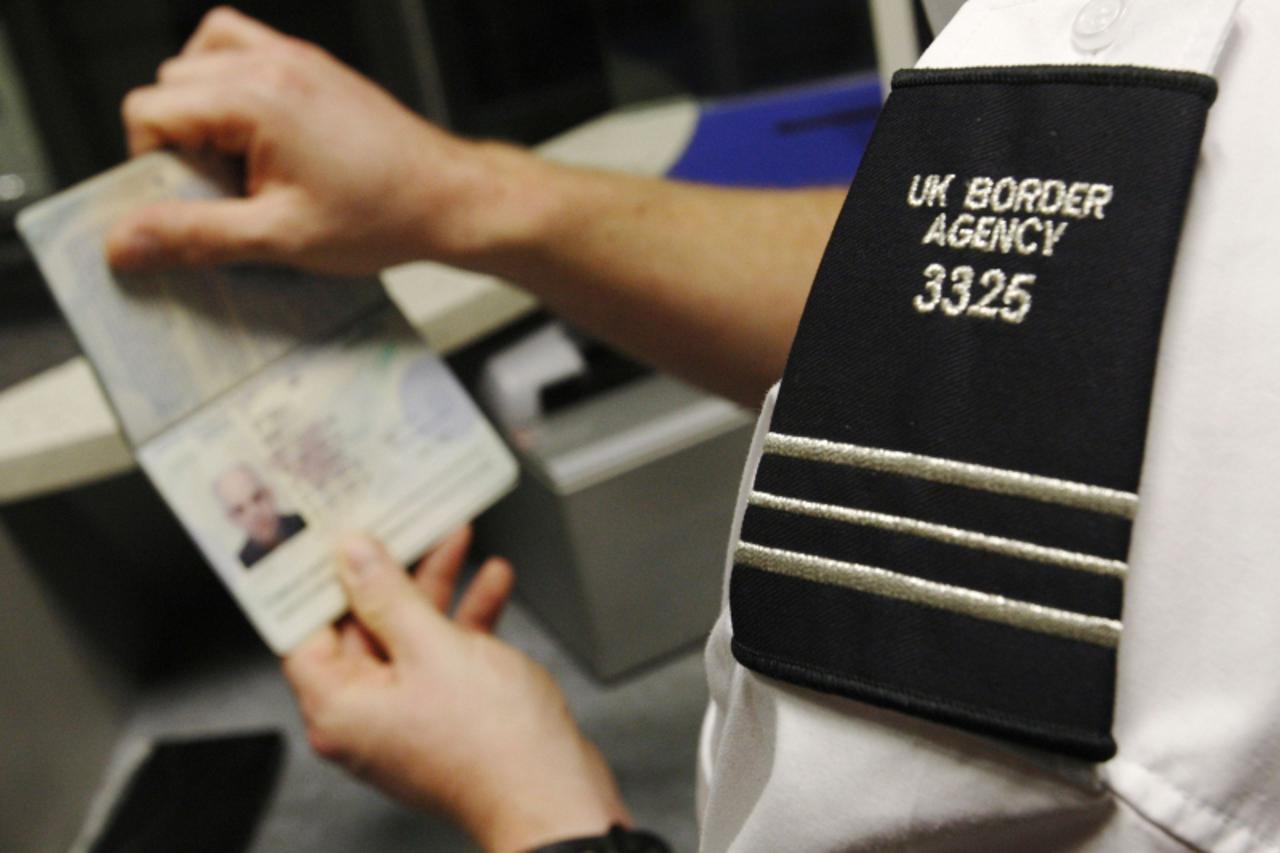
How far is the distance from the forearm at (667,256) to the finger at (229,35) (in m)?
0.13

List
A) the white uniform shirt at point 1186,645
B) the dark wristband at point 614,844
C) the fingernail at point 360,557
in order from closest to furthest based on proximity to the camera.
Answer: the white uniform shirt at point 1186,645 < the dark wristband at point 614,844 < the fingernail at point 360,557

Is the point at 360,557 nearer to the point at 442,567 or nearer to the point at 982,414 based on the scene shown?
the point at 442,567

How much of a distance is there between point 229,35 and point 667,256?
25cm

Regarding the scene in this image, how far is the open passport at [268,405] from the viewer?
0.51 meters

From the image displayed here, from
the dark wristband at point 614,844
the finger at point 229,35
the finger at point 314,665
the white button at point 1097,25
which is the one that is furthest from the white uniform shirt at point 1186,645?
the finger at point 229,35

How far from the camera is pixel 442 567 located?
0.61m

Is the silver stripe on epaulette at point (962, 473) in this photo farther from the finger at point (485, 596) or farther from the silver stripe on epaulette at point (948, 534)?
the finger at point (485, 596)

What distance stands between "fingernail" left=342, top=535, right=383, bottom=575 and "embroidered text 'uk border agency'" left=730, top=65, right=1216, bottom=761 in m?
0.35

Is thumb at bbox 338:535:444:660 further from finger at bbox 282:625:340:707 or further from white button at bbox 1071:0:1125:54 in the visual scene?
white button at bbox 1071:0:1125:54

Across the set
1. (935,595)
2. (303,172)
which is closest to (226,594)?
(303,172)

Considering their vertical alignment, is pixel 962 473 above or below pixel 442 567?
above

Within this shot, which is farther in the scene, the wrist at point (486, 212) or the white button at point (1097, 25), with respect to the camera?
the wrist at point (486, 212)

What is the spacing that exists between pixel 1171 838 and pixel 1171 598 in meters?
0.04

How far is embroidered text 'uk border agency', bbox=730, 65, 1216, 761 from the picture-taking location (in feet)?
0.68
